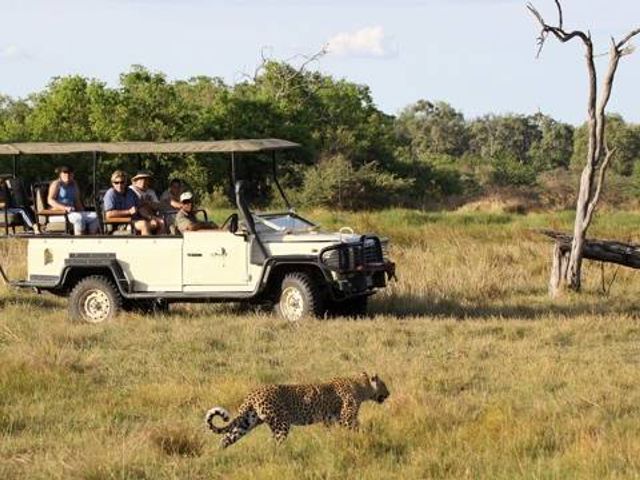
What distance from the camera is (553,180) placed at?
60.9 metres

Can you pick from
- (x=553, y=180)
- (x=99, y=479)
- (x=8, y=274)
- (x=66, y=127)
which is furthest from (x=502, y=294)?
(x=553, y=180)

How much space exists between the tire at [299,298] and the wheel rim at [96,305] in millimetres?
2235

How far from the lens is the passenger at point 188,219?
570 inches

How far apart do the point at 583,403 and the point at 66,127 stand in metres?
33.8

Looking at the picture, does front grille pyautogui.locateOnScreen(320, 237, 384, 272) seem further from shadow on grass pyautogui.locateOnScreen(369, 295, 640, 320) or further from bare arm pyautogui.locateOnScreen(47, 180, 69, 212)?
bare arm pyautogui.locateOnScreen(47, 180, 69, 212)

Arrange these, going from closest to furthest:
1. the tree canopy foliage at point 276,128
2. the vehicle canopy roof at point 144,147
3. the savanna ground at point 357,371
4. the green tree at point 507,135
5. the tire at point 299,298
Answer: the savanna ground at point 357,371 < the tire at point 299,298 < the vehicle canopy roof at point 144,147 < the tree canopy foliage at point 276,128 < the green tree at point 507,135

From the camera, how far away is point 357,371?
10.5 m

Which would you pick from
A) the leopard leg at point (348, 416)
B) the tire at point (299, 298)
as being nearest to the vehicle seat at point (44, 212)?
the tire at point (299, 298)

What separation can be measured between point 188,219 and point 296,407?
7376mm

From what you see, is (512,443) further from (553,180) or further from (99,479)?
(553,180)

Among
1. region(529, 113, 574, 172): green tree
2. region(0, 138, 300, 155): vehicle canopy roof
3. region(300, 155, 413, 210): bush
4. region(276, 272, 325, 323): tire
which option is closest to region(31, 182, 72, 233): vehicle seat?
region(0, 138, 300, 155): vehicle canopy roof

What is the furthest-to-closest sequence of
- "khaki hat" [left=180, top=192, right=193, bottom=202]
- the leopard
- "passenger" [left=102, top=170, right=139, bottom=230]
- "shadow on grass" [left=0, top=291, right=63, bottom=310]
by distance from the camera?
1. "shadow on grass" [left=0, top=291, right=63, bottom=310]
2. "passenger" [left=102, top=170, right=139, bottom=230]
3. "khaki hat" [left=180, top=192, right=193, bottom=202]
4. the leopard

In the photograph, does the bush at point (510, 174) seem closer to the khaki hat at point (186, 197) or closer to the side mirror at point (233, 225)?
the khaki hat at point (186, 197)

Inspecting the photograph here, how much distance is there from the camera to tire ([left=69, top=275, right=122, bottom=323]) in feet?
48.2
